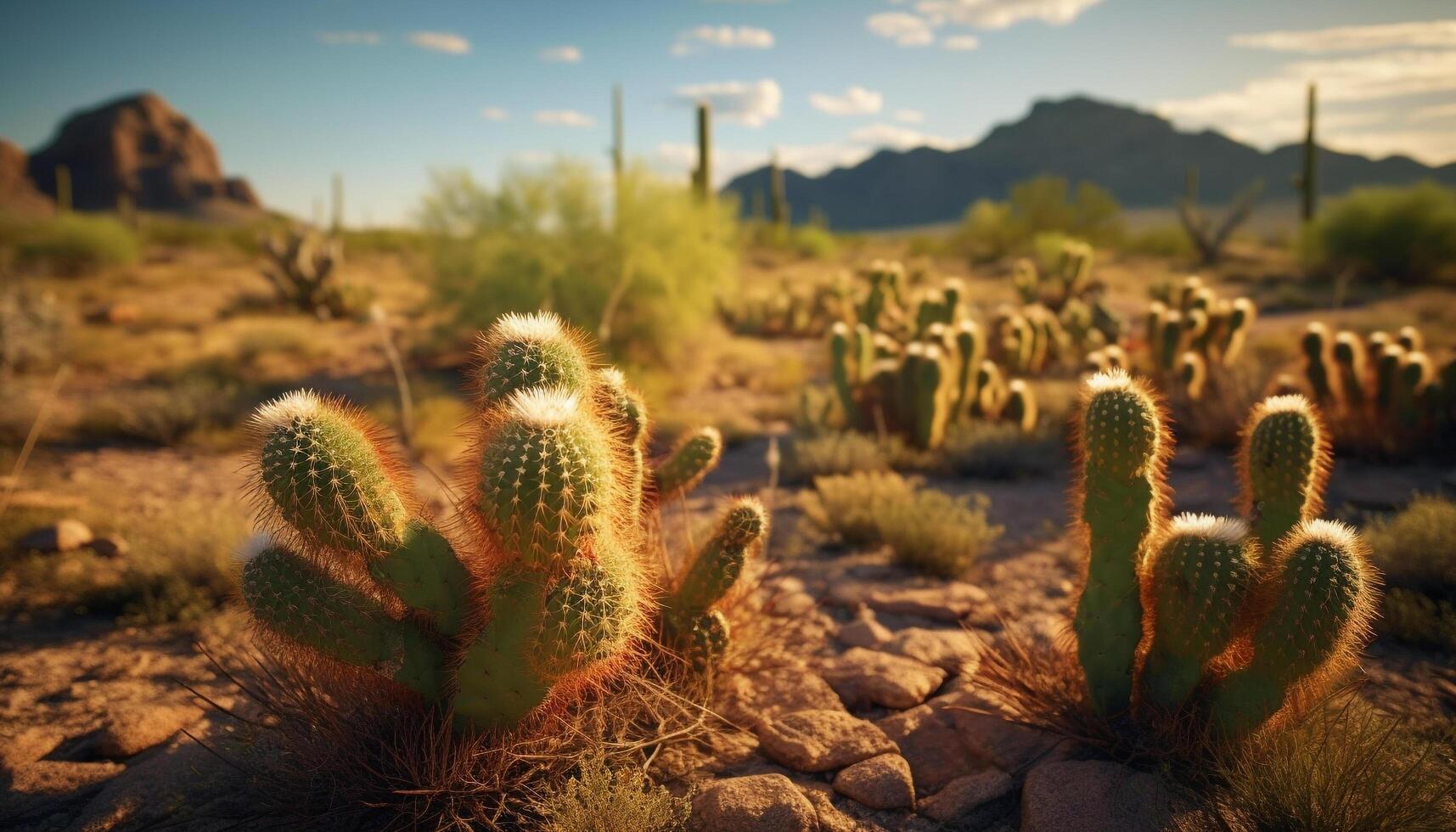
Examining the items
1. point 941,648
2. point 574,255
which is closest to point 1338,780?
point 941,648

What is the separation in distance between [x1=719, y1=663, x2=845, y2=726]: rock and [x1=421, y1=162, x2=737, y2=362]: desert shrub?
27.7 ft

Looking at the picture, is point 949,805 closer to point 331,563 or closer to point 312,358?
point 331,563

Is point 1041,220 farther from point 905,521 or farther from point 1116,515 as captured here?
point 1116,515

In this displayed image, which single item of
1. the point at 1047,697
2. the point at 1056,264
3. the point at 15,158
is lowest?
the point at 1047,697

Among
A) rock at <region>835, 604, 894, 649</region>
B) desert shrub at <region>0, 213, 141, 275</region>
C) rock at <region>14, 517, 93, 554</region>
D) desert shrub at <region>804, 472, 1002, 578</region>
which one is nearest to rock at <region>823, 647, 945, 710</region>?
rock at <region>835, 604, 894, 649</region>

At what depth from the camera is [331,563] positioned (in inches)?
110

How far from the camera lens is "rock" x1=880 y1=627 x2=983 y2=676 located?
4.01 metres

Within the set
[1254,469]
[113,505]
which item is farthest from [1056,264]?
[113,505]

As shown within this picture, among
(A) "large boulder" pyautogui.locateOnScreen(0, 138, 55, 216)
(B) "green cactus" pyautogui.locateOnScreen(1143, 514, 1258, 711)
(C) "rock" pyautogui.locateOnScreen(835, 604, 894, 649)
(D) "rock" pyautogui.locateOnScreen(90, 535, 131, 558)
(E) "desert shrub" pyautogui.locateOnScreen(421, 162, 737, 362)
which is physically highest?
(A) "large boulder" pyautogui.locateOnScreen(0, 138, 55, 216)

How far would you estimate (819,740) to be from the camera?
3.33 m

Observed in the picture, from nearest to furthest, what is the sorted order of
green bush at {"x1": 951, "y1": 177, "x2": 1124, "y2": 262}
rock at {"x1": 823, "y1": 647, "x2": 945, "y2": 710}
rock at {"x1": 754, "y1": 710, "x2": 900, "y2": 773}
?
rock at {"x1": 754, "y1": 710, "x2": 900, "y2": 773}, rock at {"x1": 823, "y1": 647, "x2": 945, "y2": 710}, green bush at {"x1": 951, "y1": 177, "x2": 1124, "y2": 262}

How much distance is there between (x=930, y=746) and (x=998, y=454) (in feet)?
15.6

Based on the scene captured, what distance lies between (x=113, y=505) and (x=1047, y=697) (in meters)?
7.02

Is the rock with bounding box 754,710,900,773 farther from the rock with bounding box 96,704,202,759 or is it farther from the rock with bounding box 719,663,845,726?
the rock with bounding box 96,704,202,759
